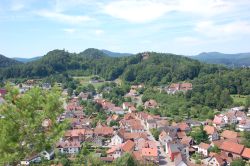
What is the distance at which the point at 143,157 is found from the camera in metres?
22.0

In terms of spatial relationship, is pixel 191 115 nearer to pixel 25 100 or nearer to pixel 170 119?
pixel 170 119

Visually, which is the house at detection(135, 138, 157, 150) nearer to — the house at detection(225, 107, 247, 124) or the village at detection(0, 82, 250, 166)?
the village at detection(0, 82, 250, 166)

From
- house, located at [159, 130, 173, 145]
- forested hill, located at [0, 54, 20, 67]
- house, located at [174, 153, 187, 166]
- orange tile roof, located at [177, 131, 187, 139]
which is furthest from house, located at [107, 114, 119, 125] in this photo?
forested hill, located at [0, 54, 20, 67]

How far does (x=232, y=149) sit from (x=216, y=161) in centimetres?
237

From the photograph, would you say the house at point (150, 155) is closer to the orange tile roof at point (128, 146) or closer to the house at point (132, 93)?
the orange tile roof at point (128, 146)

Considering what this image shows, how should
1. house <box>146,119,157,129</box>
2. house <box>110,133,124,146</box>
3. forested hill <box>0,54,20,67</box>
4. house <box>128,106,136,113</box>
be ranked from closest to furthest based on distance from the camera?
house <box>110,133,124,146</box> < house <box>146,119,157,129</box> < house <box>128,106,136,113</box> < forested hill <box>0,54,20,67</box>

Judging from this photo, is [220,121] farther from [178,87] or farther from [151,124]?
[178,87]

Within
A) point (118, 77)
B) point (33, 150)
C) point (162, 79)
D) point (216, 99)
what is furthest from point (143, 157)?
point (118, 77)

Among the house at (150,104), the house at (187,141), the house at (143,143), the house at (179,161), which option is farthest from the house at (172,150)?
the house at (150,104)

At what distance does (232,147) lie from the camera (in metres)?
23.3

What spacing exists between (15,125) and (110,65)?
2603 inches

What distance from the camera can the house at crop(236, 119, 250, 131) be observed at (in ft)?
99.5

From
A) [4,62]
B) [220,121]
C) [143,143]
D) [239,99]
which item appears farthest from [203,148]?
[4,62]

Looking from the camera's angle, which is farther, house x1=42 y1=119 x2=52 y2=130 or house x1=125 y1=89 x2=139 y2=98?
house x1=125 y1=89 x2=139 y2=98
